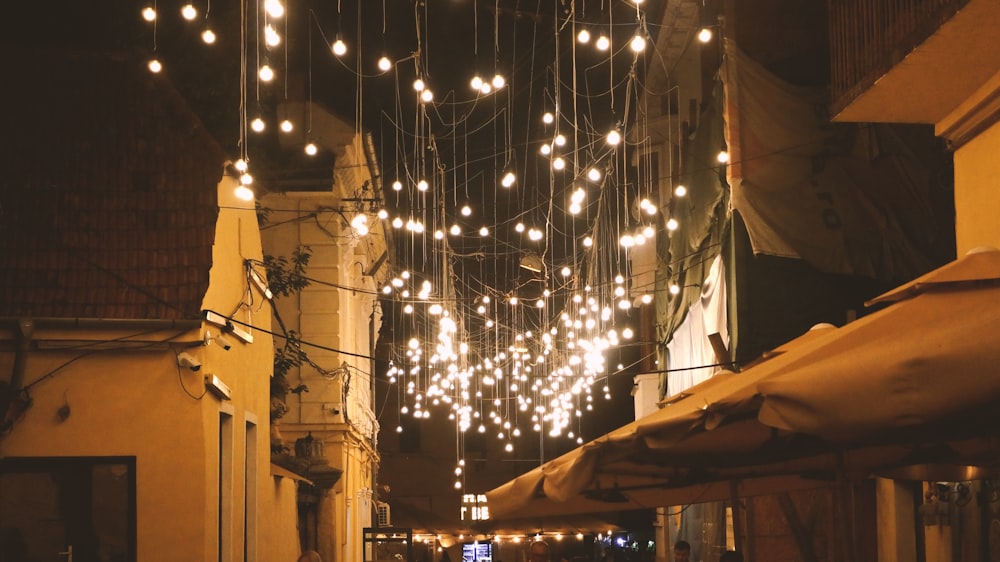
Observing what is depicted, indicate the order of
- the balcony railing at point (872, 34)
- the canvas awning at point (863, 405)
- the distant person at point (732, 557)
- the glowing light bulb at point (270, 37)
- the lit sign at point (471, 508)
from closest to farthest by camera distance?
the canvas awning at point (863, 405) < the balcony railing at point (872, 34) < the distant person at point (732, 557) < the glowing light bulb at point (270, 37) < the lit sign at point (471, 508)

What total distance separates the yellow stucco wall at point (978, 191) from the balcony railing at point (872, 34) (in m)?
1.02

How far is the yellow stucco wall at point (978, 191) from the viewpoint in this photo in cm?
888

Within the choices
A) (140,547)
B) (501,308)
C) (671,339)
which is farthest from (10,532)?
(501,308)

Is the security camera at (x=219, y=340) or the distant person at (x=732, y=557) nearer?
the distant person at (x=732, y=557)

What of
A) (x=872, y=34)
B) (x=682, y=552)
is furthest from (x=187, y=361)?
(x=872, y=34)

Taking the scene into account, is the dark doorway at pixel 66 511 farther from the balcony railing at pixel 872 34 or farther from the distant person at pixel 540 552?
the balcony railing at pixel 872 34

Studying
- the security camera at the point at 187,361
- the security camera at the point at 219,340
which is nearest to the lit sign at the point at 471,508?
the security camera at the point at 219,340

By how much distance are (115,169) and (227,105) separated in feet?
13.3

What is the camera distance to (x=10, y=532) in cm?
1041

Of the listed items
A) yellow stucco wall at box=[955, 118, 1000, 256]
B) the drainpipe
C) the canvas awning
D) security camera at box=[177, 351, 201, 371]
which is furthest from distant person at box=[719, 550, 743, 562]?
the drainpipe

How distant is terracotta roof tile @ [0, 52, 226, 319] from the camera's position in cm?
1117

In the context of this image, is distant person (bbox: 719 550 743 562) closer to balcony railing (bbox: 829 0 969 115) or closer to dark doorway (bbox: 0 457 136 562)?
balcony railing (bbox: 829 0 969 115)

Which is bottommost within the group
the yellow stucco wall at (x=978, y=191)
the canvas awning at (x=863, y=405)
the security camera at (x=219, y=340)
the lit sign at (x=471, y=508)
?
the lit sign at (x=471, y=508)

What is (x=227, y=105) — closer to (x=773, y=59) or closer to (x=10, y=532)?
(x=10, y=532)
